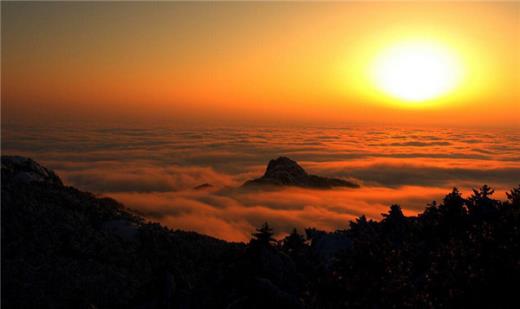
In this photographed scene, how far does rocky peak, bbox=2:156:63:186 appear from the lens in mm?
21609

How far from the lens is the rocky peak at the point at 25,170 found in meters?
21.6

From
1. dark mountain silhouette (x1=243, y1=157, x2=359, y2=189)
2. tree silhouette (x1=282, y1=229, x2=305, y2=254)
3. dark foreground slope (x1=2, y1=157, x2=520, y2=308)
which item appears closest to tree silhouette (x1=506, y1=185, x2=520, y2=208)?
dark foreground slope (x1=2, y1=157, x2=520, y2=308)

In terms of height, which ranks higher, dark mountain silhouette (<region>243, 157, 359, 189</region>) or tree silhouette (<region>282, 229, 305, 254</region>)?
tree silhouette (<region>282, 229, 305, 254</region>)

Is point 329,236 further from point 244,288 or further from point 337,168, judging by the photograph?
point 337,168

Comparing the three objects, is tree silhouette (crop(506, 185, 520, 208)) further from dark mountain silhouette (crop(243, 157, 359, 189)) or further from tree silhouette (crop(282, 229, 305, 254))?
dark mountain silhouette (crop(243, 157, 359, 189))

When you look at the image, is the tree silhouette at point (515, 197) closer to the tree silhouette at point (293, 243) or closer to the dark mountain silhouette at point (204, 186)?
the tree silhouette at point (293, 243)

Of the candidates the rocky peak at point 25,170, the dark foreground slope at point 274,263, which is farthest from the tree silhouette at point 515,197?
the rocky peak at point 25,170

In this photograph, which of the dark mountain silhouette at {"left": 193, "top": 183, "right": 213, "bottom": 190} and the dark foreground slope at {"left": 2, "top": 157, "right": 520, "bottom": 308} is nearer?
the dark foreground slope at {"left": 2, "top": 157, "right": 520, "bottom": 308}

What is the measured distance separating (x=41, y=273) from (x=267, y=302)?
6.50m

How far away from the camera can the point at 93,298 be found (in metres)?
10.6

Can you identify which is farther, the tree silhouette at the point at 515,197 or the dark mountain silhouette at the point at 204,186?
the dark mountain silhouette at the point at 204,186

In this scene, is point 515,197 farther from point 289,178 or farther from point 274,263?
point 289,178

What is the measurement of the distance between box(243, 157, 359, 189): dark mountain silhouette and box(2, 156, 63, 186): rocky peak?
162 feet

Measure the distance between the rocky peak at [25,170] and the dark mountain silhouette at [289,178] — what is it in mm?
49231
